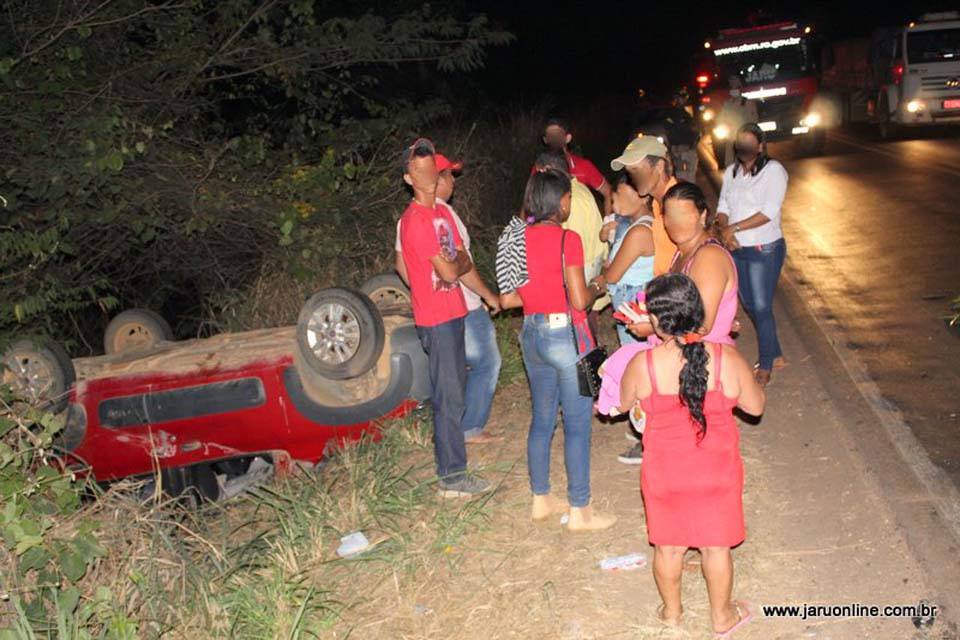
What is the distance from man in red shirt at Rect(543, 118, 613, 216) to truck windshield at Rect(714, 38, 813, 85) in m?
17.3

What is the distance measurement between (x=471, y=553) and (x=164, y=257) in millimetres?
5960

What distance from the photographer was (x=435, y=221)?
16.9 feet

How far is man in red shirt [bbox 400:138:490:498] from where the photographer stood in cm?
507

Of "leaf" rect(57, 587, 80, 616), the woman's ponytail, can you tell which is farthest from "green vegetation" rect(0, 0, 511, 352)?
the woman's ponytail

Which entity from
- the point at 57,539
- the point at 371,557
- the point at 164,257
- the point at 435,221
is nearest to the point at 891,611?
the point at 371,557

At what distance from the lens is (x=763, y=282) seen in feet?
21.7


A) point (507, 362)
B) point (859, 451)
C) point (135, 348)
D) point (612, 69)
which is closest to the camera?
point (859, 451)

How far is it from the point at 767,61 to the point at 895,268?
1465cm

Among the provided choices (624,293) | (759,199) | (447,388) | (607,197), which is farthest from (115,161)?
(759,199)

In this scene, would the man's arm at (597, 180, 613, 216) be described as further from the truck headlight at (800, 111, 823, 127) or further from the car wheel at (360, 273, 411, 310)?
the truck headlight at (800, 111, 823, 127)

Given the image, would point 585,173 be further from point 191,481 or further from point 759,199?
point 191,481

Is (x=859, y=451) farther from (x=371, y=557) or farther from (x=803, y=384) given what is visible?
(x=371, y=557)

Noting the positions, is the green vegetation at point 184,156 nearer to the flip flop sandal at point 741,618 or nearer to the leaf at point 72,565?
the leaf at point 72,565

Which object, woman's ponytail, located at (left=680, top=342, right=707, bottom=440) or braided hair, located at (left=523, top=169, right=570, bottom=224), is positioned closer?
woman's ponytail, located at (left=680, top=342, right=707, bottom=440)
